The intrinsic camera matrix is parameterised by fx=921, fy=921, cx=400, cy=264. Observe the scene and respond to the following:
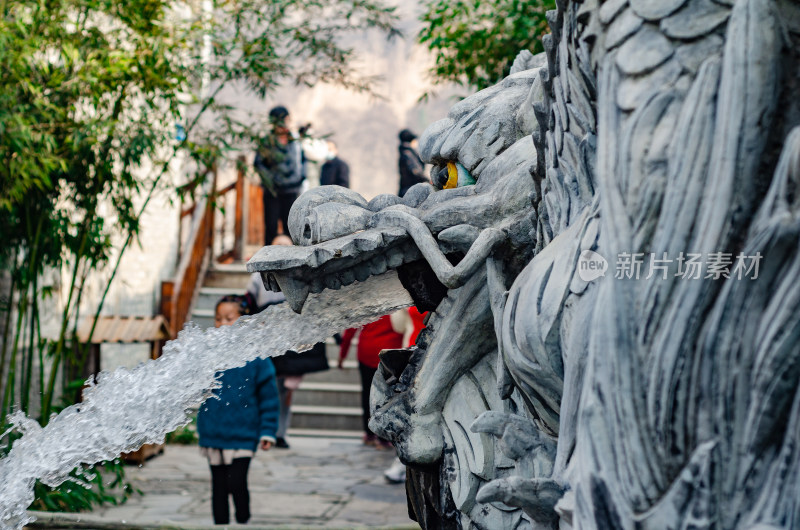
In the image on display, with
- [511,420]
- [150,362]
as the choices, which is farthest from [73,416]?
[511,420]

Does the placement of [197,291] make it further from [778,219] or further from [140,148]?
[778,219]

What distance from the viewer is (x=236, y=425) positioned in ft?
13.6

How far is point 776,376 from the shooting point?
3.59 ft

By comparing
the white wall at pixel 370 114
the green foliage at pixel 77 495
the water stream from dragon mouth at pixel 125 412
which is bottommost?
the green foliage at pixel 77 495

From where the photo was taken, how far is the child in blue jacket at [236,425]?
4.14 m

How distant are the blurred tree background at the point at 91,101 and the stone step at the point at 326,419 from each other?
2.46m

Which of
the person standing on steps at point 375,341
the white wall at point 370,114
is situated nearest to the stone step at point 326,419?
the person standing on steps at point 375,341

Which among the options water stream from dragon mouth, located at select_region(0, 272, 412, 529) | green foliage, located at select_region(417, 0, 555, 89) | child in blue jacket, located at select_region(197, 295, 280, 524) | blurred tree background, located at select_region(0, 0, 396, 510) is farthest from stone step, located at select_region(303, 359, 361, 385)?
water stream from dragon mouth, located at select_region(0, 272, 412, 529)

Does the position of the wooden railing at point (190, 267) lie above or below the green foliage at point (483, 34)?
below

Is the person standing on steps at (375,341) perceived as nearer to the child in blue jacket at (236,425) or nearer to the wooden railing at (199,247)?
the wooden railing at (199,247)

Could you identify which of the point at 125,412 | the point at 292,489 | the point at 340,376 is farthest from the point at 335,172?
the point at 125,412

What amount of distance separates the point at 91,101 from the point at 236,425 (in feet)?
6.39

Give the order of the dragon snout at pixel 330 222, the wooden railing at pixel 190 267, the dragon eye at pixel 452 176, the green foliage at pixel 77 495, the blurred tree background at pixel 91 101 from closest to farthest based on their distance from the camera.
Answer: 1. the dragon snout at pixel 330 222
2. the dragon eye at pixel 452 176
3. the blurred tree background at pixel 91 101
4. the green foliage at pixel 77 495
5. the wooden railing at pixel 190 267

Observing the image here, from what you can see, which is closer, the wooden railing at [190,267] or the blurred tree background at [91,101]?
the blurred tree background at [91,101]
